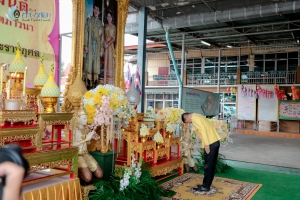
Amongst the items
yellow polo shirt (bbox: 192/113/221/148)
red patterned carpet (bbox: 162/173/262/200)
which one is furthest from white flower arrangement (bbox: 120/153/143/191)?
yellow polo shirt (bbox: 192/113/221/148)

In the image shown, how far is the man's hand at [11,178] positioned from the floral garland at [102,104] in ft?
8.16

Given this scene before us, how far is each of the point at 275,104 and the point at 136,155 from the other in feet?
40.2

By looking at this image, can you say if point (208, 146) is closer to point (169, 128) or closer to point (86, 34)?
point (169, 128)

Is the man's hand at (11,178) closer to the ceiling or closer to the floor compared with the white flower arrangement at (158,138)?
closer to the ceiling

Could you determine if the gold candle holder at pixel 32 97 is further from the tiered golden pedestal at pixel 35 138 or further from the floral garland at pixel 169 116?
the floral garland at pixel 169 116

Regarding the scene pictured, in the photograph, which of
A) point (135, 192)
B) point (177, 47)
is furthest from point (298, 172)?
point (177, 47)

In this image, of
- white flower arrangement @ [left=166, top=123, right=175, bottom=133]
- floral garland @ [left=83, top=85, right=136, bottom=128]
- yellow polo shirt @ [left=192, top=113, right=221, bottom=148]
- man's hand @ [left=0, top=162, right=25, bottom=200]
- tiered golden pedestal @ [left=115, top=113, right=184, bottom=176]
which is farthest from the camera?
white flower arrangement @ [left=166, top=123, right=175, bottom=133]

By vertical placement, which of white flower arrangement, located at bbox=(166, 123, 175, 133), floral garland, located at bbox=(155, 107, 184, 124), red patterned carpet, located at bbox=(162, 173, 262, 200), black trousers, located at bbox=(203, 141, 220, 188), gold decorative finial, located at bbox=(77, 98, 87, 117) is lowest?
red patterned carpet, located at bbox=(162, 173, 262, 200)

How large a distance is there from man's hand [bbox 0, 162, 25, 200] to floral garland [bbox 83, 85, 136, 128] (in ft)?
8.16

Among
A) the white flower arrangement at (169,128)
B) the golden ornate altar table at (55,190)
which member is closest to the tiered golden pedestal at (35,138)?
the golden ornate altar table at (55,190)

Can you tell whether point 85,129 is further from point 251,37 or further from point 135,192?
point 251,37

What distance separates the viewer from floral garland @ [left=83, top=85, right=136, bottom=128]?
3.43 meters

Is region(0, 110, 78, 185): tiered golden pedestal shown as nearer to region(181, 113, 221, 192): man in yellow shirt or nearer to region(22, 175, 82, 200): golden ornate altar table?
region(22, 175, 82, 200): golden ornate altar table

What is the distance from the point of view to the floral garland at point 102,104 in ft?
11.2
